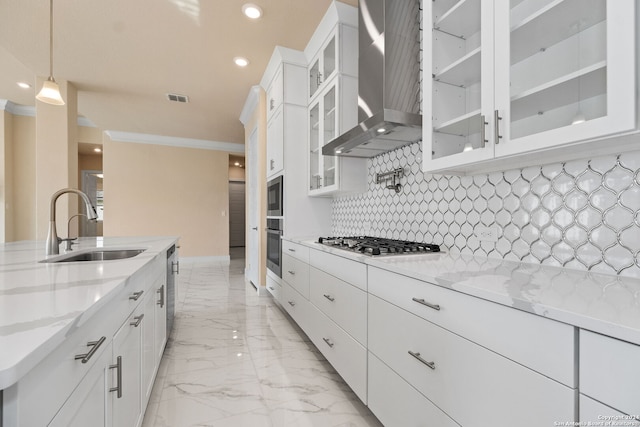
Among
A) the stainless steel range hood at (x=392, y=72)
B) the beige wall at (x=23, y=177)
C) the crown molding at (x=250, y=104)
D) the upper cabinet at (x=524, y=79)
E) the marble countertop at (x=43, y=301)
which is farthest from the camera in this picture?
the beige wall at (x=23, y=177)

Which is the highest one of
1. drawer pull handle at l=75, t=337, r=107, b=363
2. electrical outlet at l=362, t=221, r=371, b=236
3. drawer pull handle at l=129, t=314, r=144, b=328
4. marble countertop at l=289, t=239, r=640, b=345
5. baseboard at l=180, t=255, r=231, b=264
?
electrical outlet at l=362, t=221, r=371, b=236

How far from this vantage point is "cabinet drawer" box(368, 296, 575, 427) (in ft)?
2.36

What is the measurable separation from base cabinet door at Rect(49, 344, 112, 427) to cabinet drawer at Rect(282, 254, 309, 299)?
1.55 m

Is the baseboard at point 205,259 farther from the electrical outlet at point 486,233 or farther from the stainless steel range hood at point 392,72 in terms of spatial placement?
the electrical outlet at point 486,233

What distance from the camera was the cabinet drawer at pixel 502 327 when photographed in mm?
677

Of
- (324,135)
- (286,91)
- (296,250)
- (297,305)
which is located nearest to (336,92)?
(324,135)

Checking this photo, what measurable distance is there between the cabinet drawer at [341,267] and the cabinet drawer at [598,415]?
93 centimetres

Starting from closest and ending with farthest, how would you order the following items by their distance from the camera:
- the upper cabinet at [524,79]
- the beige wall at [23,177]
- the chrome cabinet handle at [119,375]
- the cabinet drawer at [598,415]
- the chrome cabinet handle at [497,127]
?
the cabinet drawer at [598,415], the upper cabinet at [524,79], the chrome cabinet handle at [119,375], the chrome cabinet handle at [497,127], the beige wall at [23,177]

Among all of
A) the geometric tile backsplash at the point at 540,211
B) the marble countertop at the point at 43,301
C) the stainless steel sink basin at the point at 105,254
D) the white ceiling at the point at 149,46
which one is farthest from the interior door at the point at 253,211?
the marble countertop at the point at 43,301

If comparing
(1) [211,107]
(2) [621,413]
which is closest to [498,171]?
(2) [621,413]

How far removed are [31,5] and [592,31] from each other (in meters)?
3.83

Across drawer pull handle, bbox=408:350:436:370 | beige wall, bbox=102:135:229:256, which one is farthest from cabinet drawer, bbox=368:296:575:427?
beige wall, bbox=102:135:229:256

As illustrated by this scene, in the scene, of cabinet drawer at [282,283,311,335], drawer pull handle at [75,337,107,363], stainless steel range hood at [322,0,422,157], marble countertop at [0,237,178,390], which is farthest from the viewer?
cabinet drawer at [282,283,311,335]

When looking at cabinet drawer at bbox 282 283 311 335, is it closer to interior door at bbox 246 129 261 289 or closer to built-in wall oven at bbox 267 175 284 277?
built-in wall oven at bbox 267 175 284 277
